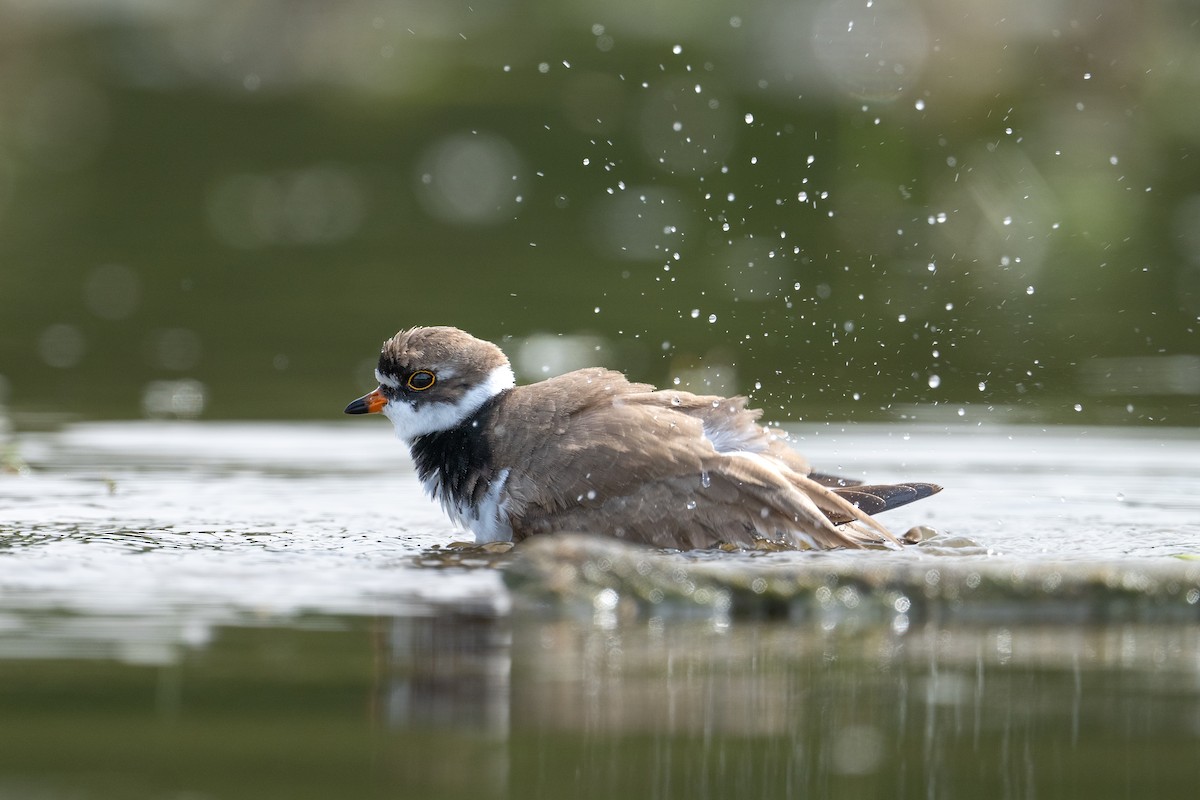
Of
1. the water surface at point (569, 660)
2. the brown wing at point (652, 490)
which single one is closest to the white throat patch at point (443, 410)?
the water surface at point (569, 660)

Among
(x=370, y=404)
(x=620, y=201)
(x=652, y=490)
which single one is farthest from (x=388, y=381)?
(x=620, y=201)

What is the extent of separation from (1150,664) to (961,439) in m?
5.40

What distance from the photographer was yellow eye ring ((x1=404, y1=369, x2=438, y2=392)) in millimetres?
8648

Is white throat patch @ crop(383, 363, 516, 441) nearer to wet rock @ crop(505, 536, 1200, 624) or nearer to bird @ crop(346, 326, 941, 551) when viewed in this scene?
bird @ crop(346, 326, 941, 551)

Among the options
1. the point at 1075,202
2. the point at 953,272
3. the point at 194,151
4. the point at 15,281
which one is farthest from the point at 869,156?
the point at 15,281

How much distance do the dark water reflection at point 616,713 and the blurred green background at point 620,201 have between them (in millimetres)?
5315

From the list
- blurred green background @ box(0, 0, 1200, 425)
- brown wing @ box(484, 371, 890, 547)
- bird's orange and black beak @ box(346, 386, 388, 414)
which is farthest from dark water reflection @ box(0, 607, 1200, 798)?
blurred green background @ box(0, 0, 1200, 425)

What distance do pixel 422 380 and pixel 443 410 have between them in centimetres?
21

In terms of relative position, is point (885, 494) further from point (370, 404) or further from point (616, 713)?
point (616, 713)

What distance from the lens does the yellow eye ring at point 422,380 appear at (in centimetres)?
865

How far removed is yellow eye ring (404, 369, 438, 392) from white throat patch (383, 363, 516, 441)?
0.09 m

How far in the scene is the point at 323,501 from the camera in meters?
9.01

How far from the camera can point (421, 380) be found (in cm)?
866

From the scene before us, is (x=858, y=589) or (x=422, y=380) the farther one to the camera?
(x=422, y=380)
